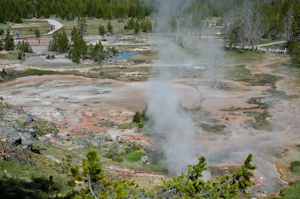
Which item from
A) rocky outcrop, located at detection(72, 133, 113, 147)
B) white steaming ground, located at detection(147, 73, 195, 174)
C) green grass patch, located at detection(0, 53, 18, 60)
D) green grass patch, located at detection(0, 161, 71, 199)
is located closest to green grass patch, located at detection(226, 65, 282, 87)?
white steaming ground, located at detection(147, 73, 195, 174)

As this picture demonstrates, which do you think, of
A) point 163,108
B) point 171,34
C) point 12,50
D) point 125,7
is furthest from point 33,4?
point 163,108

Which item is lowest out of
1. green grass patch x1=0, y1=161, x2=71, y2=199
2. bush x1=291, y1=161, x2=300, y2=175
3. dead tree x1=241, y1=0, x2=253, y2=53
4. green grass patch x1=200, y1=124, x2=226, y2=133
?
bush x1=291, y1=161, x2=300, y2=175

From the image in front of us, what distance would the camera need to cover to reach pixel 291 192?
12.0m

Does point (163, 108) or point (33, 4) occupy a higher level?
point (33, 4)

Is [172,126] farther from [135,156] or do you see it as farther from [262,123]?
[262,123]

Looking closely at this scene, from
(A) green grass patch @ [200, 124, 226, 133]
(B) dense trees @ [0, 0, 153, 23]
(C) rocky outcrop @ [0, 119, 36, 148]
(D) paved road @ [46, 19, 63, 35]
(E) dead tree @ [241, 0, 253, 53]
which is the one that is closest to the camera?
(C) rocky outcrop @ [0, 119, 36, 148]

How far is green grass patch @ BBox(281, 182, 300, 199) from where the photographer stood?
11516mm

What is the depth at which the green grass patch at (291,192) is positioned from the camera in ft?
37.8

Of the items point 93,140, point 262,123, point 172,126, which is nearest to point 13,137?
point 93,140

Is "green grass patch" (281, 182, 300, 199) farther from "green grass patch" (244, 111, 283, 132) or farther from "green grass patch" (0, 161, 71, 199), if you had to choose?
"green grass patch" (0, 161, 71, 199)

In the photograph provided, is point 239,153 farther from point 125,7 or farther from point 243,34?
point 125,7

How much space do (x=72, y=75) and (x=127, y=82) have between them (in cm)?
946

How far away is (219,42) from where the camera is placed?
6419 centimetres

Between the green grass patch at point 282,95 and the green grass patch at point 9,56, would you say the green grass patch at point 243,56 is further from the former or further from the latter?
the green grass patch at point 9,56
